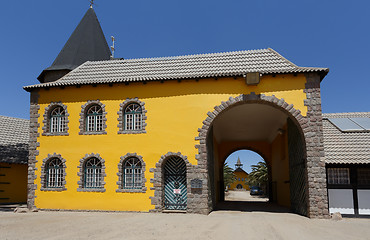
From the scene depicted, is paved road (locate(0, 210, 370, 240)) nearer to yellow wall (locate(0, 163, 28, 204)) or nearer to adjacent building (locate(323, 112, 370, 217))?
adjacent building (locate(323, 112, 370, 217))

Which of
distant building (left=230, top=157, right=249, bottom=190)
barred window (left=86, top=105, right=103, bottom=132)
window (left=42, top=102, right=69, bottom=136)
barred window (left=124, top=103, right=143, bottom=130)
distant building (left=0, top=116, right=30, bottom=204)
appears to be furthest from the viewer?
distant building (left=230, top=157, right=249, bottom=190)

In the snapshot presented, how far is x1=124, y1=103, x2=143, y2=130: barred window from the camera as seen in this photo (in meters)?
15.4

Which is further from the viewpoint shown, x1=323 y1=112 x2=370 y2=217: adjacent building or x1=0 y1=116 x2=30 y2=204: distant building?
x1=0 y1=116 x2=30 y2=204: distant building

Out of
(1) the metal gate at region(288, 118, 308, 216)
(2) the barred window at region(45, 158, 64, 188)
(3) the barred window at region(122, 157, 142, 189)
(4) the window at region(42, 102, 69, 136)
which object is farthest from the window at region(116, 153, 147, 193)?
(1) the metal gate at region(288, 118, 308, 216)

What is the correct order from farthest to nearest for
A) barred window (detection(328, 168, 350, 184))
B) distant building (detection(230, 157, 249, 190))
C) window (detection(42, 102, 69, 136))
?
distant building (detection(230, 157, 249, 190))
window (detection(42, 102, 69, 136))
barred window (detection(328, 168, 350, 184))

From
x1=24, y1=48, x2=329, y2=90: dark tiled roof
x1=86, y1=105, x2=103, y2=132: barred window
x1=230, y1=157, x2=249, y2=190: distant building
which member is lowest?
x1=230, y1=157, x2=249, y2=190: distant building

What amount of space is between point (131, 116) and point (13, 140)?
34.1 feet

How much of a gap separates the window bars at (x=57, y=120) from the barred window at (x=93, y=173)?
6.98ft

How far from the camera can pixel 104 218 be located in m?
12.7

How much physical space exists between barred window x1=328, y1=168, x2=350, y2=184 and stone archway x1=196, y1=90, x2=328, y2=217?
47 cm

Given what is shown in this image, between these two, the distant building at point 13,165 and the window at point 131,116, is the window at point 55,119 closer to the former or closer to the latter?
the window at point 131,116

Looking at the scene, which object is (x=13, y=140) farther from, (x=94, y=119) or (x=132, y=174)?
(x=132, y=174)

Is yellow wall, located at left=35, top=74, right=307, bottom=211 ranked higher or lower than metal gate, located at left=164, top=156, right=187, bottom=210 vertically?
higher

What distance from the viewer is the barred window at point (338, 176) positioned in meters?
13.5
